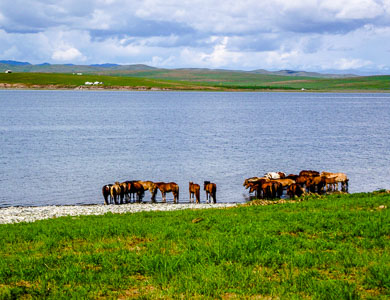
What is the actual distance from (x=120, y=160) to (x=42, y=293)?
36.0m

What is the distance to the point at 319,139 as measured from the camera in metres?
65.2

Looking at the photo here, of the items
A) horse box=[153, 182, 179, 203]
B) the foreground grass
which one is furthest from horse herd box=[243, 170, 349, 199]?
the foreground grass

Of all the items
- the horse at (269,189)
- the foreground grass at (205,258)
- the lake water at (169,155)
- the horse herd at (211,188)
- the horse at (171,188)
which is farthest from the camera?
the lake water at (169,155)

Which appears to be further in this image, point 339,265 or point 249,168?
point 249,168

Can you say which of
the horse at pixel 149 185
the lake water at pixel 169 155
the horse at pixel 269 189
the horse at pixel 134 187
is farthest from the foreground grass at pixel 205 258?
the lake water at pixel 169 155

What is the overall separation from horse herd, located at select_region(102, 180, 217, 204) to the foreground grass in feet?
39.9

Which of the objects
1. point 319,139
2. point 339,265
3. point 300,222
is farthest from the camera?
point 319,139

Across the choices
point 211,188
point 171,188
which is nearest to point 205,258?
point 211,188

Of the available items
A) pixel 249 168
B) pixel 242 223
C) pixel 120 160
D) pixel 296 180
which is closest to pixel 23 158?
pixel 120 160

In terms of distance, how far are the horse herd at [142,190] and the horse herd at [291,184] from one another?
313 cm

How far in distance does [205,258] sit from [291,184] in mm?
18885

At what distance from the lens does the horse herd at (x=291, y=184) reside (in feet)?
94.7

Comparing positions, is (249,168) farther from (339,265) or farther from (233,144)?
(339,265)

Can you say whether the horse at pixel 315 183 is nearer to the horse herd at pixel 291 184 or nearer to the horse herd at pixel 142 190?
the horse herd at pixel 291 184
